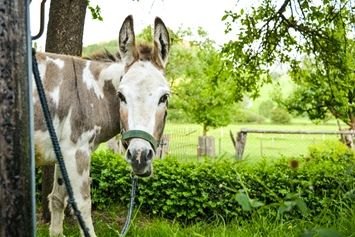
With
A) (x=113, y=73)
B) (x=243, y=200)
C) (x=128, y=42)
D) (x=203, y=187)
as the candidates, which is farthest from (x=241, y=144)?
(x=243, y=200)

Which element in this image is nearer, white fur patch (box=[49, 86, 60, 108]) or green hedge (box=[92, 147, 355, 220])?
white fur patch (box=[49, 86, 60, 108])

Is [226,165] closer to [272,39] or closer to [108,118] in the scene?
[272,39]

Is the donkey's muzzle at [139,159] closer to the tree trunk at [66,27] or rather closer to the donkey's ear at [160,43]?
the donkey's ear at [160,43]

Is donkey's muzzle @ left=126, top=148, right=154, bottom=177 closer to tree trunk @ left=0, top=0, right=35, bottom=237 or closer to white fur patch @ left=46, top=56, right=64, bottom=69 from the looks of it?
white fur patch @ left=46, top=56, right=64, bottom=69

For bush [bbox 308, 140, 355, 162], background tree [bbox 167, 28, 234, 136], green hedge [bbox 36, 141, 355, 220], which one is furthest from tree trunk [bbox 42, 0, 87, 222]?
background tree [bbox 167, 28, 234, 136]

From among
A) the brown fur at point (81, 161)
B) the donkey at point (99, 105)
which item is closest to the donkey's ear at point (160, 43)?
the donkey at point (99, 105)

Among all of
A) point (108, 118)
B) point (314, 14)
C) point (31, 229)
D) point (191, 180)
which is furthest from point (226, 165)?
point (31, 229)

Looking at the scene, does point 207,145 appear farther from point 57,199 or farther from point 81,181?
point 81,181

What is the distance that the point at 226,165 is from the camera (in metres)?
5.93

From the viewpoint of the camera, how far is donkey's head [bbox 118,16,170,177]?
2396 millimetres

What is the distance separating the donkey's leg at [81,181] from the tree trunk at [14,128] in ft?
5.67

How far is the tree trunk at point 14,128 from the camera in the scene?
1072mm

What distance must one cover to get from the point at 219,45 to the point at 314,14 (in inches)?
62.3

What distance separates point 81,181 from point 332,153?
5.84 m
